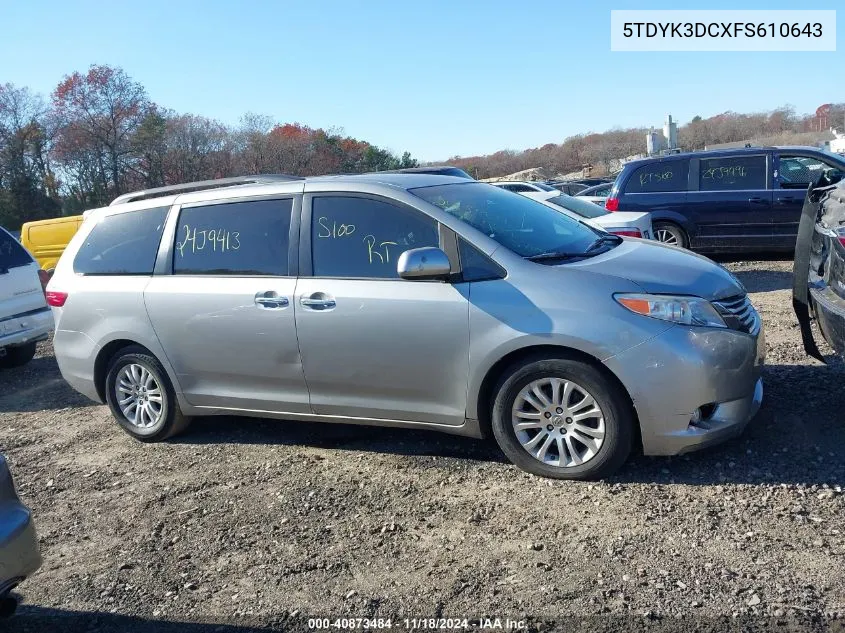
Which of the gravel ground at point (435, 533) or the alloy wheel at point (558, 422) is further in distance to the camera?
the alloy wheel at point (558, 422)

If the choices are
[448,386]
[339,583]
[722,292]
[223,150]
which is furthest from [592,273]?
[223,150]

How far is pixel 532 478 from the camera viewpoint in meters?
4.38

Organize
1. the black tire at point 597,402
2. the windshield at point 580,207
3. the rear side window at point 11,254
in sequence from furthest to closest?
the windshield at point 580,207 → the rear side window at point 11,254 → the black tire at point 597,402

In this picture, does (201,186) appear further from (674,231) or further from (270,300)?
(674,231)

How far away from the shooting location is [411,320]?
4.45m

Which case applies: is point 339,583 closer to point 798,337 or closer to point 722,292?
point 722,292

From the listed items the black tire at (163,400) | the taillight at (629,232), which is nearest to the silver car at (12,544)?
the black tire at (163,400)

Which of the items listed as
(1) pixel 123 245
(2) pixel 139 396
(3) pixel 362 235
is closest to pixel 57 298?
(1) pixel 123 245

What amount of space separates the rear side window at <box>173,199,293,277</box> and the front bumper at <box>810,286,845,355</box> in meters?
3.30

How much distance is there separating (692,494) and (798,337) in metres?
3.24

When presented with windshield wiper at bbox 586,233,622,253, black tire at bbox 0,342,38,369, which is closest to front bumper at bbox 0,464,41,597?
windshield wiper at bbox 586,233,622,253

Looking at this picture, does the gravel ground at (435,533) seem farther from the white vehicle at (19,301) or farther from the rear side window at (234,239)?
the white vehicle at (19,301)

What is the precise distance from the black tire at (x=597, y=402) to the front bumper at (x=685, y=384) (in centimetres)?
9

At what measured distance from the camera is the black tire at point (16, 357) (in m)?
8.90
